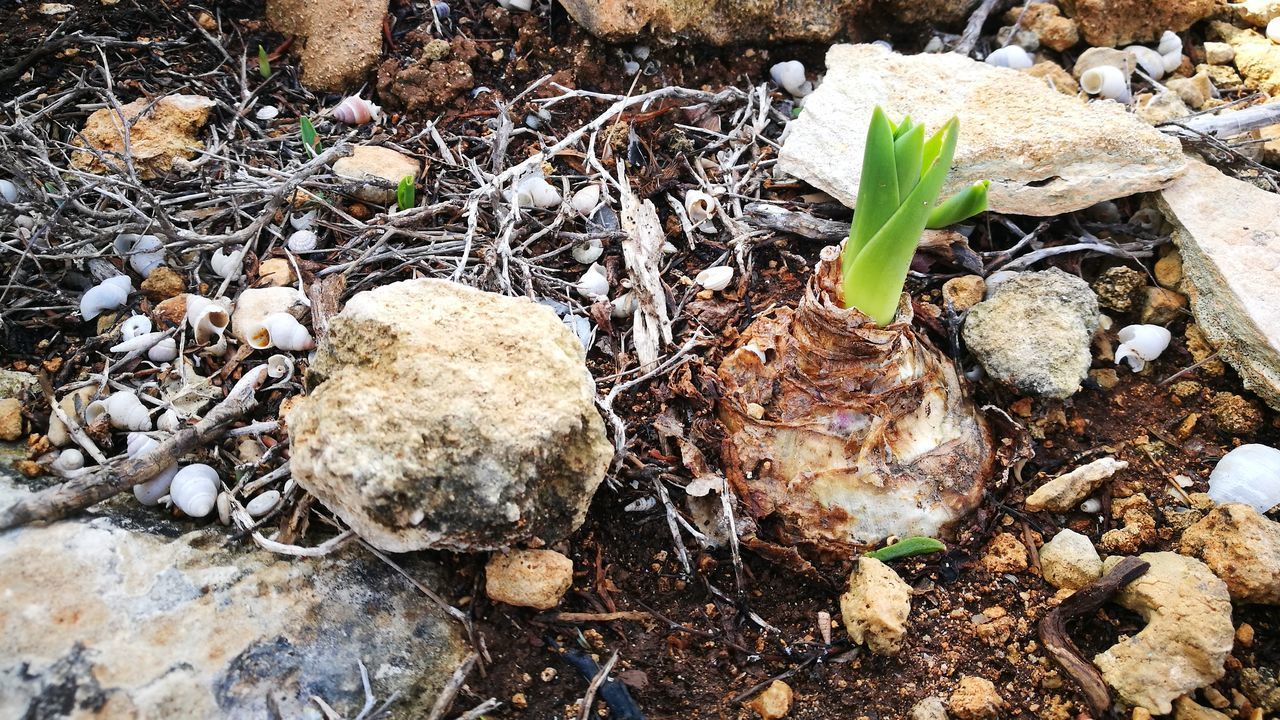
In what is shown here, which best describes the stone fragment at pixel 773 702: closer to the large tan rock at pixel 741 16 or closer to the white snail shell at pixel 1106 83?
the large tan rock at pixel 741 16

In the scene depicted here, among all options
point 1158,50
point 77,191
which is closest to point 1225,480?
point 1158,50

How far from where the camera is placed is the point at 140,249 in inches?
90.4

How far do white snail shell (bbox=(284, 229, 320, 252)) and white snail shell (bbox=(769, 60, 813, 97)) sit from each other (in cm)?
158

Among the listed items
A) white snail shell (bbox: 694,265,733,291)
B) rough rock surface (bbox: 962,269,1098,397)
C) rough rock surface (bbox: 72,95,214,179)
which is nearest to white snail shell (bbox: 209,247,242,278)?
rough rock surface (bbox: 72,95,214,179)

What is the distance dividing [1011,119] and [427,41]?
6.00 ft

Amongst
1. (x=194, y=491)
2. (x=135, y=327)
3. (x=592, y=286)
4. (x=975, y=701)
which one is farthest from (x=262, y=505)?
(x=975, y=701)

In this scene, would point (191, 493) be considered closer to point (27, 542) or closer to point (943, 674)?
point (27, 542)

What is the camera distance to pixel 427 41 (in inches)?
108

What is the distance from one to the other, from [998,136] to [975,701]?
4.82 feet

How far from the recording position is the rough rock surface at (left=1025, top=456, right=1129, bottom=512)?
197 centimetres

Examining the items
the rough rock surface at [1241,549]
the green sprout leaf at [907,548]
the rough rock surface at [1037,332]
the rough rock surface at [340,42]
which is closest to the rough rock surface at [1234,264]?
the rough rock surface at [1037,332]

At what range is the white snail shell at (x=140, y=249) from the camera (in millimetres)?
2283

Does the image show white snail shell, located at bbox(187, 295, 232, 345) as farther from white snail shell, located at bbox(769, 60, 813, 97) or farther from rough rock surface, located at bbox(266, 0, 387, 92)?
white snail shell, located at bbox(769, 60, 813, 97)

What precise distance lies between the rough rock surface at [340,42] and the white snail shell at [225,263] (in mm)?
741
